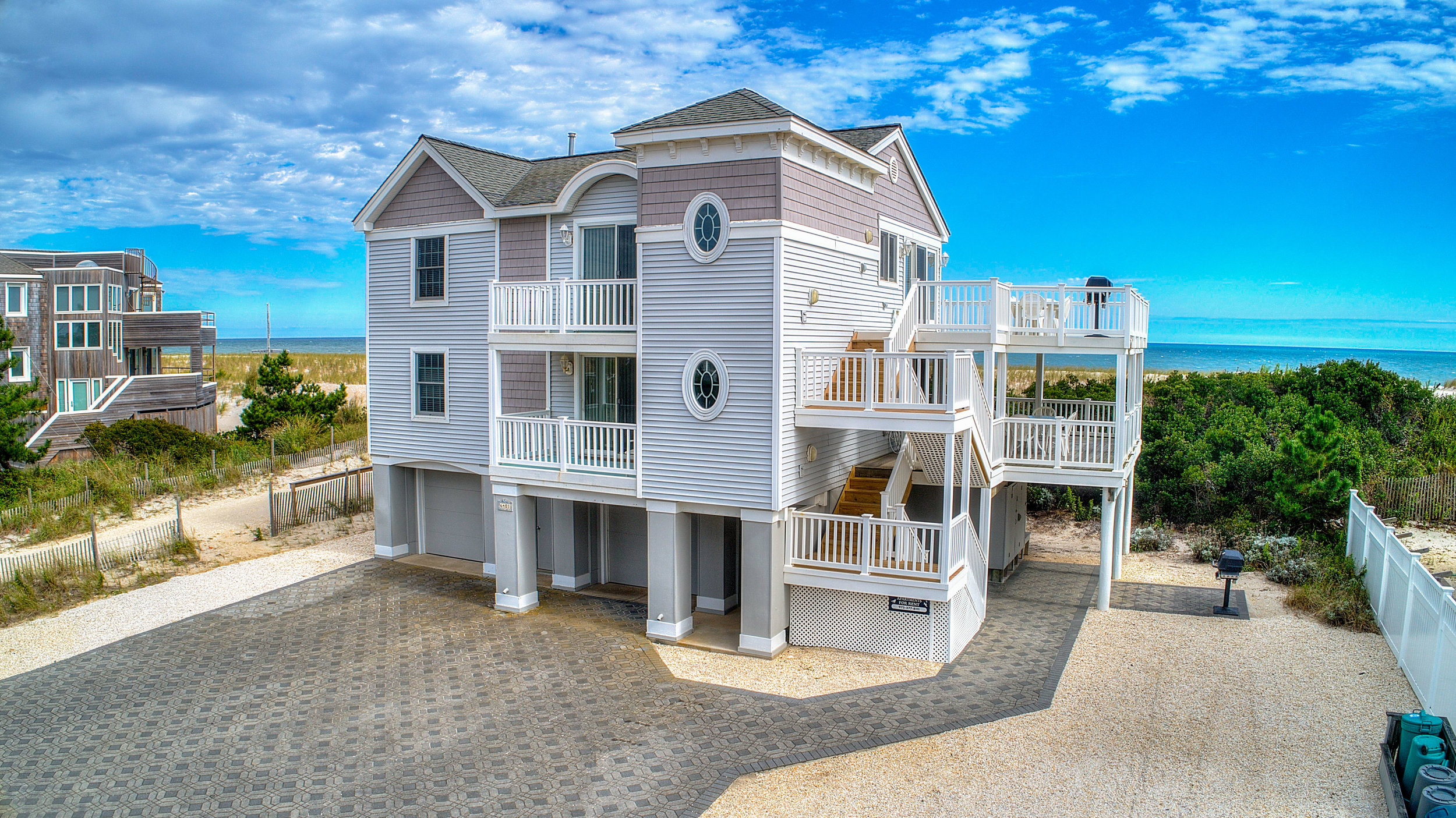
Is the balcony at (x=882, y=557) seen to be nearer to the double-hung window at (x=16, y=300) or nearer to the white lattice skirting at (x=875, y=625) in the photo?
the white lattice skirting at (x=875, y=625)

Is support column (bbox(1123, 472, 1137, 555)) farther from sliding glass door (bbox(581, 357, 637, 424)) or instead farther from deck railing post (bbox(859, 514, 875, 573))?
sliding glass door (bbox(581, 357, 637, 424))

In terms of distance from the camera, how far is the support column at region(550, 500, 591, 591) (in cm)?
1652

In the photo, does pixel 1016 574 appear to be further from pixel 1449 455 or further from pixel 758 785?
pixel 1449 455

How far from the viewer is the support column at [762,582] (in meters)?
13.1

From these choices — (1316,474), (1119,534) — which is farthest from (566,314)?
(1316,474)

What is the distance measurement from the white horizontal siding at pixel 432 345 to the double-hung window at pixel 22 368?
21651 millimetres

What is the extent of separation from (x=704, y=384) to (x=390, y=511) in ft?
30.1

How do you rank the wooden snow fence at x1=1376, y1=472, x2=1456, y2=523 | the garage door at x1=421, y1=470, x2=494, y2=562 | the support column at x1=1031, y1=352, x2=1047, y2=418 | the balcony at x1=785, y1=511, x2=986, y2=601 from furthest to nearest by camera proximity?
the wooden snow fence at x1=1376, y1=472, x2=1456, y2=523
the garage door at x1=421, y1=470, x2=494, y2=562
the support column at x1=1031, y1=352, x2=1047, y2=418
the balcony at x1=785, y1=511, x2=986, y2=601

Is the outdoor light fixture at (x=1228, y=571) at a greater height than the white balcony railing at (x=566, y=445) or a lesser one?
lesser

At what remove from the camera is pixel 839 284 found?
14.8m

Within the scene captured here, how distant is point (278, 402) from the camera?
3184cm

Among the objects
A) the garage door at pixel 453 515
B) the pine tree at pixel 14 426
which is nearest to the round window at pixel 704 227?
the garage door at pixel 453 515

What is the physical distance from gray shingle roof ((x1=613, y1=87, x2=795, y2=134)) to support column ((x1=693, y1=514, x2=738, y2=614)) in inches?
257

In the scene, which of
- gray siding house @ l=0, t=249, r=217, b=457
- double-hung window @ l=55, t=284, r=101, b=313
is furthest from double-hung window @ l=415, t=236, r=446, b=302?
double-hung window @ l=55, t=284, r=101, b=313
